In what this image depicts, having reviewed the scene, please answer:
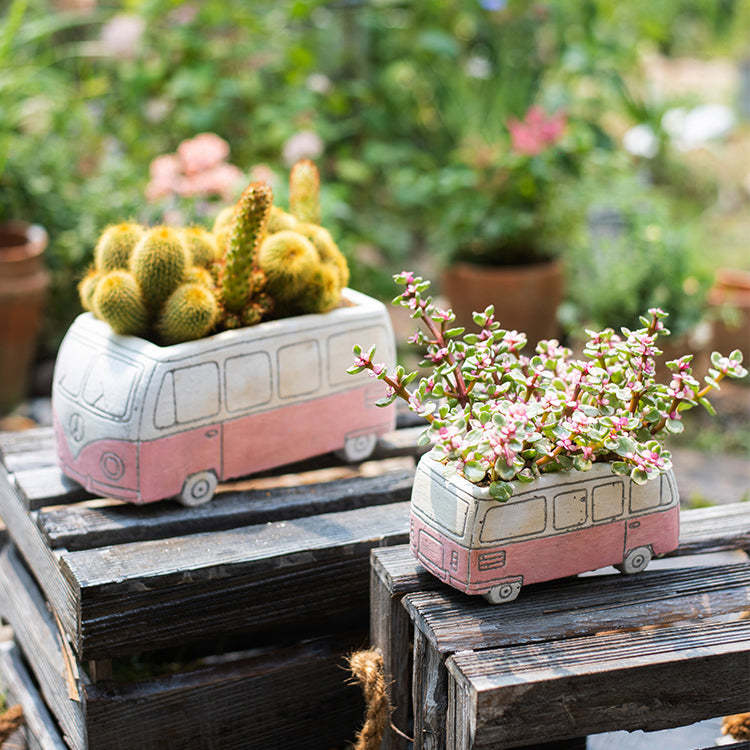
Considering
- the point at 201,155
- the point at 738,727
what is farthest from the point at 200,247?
the point at 201,155

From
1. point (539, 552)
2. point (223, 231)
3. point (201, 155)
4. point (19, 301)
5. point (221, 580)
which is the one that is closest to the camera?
point (539, 552)

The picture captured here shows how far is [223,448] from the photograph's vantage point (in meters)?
1.67

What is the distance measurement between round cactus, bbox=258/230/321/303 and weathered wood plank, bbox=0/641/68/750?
921 mm

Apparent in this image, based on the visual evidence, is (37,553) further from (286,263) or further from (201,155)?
(201,155)

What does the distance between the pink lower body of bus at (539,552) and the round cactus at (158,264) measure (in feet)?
1.95

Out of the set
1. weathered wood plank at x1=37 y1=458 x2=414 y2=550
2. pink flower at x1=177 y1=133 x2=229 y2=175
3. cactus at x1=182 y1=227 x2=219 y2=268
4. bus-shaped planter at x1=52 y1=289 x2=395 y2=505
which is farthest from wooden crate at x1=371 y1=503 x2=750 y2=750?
pink flower at x1=177 y1=133 x2=229 y2=175

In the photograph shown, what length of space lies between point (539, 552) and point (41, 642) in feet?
3.23

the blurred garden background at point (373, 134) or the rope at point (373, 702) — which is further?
the blurred garden background at point (373, 134)

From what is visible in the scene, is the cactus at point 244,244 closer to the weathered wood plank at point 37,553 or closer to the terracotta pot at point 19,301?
the weathered wood plank at point 37,553

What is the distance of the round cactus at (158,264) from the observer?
5.28 ft

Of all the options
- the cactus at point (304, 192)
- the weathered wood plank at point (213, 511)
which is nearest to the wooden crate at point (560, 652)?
the weathered wood plank at point (213, 511)

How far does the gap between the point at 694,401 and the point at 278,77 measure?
3.59 meters

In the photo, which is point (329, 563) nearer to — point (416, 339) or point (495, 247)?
point (416, 339)

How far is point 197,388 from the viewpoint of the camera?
1.61m
